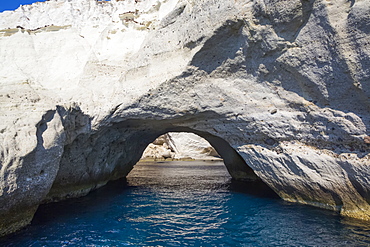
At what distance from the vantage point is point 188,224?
7.05 m

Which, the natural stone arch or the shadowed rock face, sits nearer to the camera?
the shadowed rock face

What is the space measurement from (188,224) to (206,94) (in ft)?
13.7

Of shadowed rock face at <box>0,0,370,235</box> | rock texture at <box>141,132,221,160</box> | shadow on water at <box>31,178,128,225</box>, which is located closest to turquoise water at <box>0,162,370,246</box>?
shadow on water at <box>31,178,128,225</box>

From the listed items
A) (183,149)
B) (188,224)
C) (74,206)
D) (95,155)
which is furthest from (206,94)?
(183,149)

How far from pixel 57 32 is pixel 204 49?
7682mm

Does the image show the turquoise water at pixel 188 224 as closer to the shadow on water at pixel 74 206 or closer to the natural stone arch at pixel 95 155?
the shadow on water at pixel 74 206

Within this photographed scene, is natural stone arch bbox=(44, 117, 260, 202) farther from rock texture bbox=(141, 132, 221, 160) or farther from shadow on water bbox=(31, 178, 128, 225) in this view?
rock texture bbox=(141, 132, 221, 160)

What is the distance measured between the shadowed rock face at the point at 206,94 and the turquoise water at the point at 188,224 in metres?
0.77

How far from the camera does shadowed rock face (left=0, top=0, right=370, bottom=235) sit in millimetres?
6164

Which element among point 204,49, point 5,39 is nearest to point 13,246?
point 204,49

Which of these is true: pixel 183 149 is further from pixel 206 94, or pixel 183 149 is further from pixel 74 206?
pixel 206 94

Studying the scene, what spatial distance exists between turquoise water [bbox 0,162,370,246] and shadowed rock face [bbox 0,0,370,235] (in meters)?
0.77

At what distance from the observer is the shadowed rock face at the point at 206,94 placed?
20.2ft

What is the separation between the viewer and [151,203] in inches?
381
